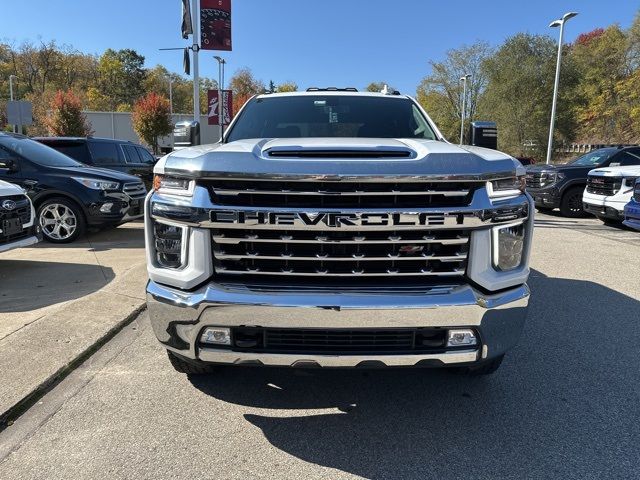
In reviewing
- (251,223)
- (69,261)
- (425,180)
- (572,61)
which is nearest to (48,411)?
(251,223)

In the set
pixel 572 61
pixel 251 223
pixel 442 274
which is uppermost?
pixel 572 61

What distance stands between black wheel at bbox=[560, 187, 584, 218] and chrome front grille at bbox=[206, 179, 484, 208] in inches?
464

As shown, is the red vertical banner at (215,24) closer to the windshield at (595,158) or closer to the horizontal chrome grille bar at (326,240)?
the windshield at (595,158)

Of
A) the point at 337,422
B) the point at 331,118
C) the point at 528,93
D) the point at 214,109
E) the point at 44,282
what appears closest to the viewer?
the point at 337,422

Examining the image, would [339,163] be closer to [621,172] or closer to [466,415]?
[466,415]

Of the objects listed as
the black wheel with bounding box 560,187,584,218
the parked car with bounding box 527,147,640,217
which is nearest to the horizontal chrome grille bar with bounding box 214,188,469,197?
the parked car with bounding box 527,147,640,217

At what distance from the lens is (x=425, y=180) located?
8.09 feet

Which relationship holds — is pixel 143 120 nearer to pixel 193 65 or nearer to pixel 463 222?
pixel 193 65

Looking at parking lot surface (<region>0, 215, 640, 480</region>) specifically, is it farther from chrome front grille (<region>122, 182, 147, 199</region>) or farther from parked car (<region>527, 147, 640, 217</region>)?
parked car (<region>527, 147, 640, 217</region>)

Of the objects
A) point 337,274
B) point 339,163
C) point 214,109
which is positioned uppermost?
point 214,109

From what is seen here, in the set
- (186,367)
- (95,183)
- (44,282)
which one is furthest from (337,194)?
(95,183)

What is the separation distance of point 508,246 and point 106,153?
10.6 meters

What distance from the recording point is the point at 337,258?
252cm

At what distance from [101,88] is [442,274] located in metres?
87.3
